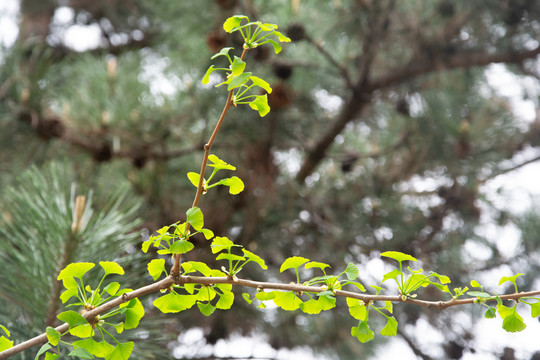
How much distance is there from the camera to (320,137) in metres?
1.14

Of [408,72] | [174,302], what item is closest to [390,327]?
[174,302]

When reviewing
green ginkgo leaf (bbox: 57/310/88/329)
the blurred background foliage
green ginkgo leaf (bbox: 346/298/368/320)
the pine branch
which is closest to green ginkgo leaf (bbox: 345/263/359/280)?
green ginkgo leaf (bbox: 346/298/368/320)

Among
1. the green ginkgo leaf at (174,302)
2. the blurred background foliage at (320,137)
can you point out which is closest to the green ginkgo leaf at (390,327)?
the green ginkgo leaf at (174,302)

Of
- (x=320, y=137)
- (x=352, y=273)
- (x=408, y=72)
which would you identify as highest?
(x=408, y=72)

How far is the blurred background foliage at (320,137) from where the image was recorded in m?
0.97

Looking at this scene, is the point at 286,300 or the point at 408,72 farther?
the point at 408,72

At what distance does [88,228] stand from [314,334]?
98 cm

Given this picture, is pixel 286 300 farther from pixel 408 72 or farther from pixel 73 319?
pixel 408 72

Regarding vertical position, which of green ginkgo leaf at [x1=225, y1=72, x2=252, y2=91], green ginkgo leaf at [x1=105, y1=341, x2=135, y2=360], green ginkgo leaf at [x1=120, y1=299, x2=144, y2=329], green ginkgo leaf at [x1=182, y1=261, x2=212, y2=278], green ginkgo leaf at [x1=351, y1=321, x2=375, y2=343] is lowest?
green ginkgo leaf at [x1=105, y1=341, x2=135, y2=360]

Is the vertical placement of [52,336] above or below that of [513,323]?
below

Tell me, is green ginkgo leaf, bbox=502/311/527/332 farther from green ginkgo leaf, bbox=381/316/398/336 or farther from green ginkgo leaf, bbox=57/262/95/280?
green ginkgo leaf, bbox=57/262/95/280

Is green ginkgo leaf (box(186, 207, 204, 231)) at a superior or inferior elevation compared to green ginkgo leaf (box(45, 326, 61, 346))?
superior

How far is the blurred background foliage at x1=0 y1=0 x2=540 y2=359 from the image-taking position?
38.3 inches

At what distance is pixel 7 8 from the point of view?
5.82 ft
